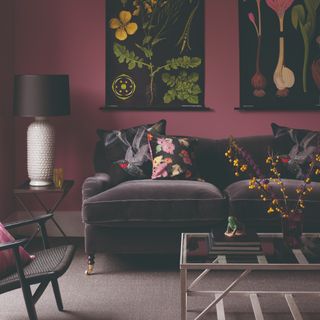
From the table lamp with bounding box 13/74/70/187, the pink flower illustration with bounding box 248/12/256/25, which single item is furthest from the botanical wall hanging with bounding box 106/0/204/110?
the table lamp with bounding box 13/74/70/187

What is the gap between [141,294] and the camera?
13.3 ft

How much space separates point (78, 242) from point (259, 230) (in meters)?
1.68

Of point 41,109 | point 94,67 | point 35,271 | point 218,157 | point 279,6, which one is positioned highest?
point 279,6

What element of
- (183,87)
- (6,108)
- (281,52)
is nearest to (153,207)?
(183,87)

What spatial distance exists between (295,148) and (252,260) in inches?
81.6

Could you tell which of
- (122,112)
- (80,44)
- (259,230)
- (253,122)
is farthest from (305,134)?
(80,44)

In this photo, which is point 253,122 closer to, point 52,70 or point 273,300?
point 52,70

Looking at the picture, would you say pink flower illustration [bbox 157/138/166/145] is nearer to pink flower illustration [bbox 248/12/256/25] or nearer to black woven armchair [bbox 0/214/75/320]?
pink flower illustration [bbox 248/12/256/25]

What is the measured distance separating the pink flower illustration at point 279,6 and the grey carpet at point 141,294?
2243mm

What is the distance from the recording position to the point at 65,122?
5.77m

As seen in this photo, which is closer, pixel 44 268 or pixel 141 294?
pixel 44 268

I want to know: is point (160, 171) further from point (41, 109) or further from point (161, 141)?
point (41, 109)

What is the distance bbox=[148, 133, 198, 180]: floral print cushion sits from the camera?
4.98 meters

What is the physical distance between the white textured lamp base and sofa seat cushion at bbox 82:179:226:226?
80 centimetres
